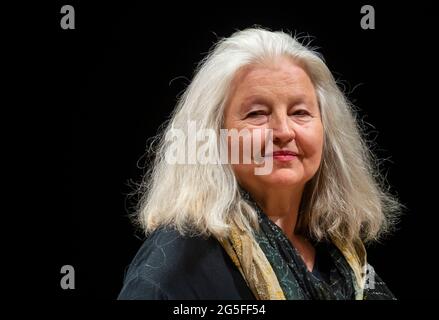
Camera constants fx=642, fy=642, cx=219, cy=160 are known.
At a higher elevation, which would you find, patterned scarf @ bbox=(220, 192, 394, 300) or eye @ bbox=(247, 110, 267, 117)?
eye @ bbox=(247, 110, 267, 117)

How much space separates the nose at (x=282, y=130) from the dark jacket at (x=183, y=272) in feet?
0.96

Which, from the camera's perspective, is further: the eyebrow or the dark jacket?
the eyebrow

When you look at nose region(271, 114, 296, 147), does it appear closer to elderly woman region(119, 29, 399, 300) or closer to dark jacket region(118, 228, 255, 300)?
elderly woman region(119, 29, 399, 300)

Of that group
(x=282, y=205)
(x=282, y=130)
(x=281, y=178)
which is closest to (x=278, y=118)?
(x=282, y=130)

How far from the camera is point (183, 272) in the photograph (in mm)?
1491

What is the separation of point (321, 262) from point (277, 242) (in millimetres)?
238

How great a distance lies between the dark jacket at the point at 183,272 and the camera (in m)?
1.47

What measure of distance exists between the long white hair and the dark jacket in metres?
0.04

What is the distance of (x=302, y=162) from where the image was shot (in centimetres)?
162

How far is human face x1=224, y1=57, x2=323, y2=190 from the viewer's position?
1.59 meters

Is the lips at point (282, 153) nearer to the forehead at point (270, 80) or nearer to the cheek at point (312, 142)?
the cheek at point (312, 142)

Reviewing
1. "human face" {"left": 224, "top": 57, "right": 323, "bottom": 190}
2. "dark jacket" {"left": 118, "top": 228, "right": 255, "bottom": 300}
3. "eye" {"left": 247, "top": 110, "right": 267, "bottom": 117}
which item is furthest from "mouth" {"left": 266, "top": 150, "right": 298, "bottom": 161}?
"dark jacket" {"left": 118, "top": 228, "right": 255, "bottom": 300}

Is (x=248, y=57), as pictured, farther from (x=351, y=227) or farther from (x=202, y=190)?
(x=351, y=227)

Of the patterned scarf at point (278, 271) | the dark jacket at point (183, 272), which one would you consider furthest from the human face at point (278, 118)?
the dark jacket at point (183, 272)
